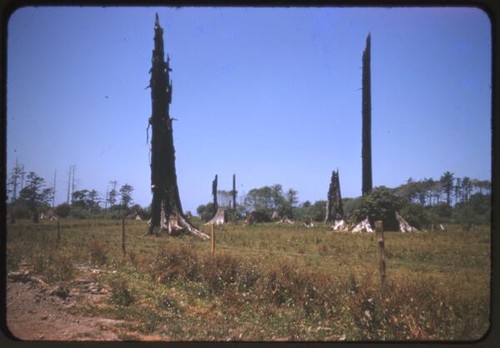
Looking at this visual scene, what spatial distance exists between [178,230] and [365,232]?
788 cm

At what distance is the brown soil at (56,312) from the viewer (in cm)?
505

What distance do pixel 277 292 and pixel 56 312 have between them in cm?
299

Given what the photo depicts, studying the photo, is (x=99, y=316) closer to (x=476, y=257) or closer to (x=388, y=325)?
(x=388, y=325)

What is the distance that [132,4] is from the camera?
4.14 m

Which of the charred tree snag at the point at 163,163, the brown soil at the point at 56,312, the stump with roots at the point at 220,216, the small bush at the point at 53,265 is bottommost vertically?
the brown soil at the point at 56,312

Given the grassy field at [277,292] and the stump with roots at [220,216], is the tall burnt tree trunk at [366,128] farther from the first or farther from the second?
the grassy field at [277,292]

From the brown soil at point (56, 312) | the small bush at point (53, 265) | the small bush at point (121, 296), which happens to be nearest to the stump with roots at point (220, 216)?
the small bush at point (53, 265)

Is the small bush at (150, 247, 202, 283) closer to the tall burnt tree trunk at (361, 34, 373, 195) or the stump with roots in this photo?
the tall burnt tree trunk at (361, 34, 373, 195)

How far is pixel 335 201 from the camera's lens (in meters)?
25.4

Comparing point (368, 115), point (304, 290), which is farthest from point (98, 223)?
point (368, 115)

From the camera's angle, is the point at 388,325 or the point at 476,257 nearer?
the point at 388,325

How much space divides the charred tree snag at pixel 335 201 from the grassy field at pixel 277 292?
1335 cm

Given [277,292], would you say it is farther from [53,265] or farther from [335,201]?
[335,201]

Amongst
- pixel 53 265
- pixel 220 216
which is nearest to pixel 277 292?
pixel 53 265
